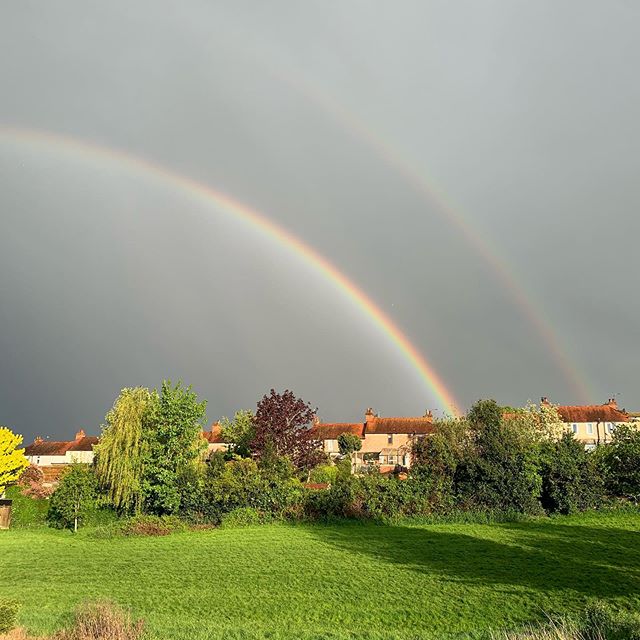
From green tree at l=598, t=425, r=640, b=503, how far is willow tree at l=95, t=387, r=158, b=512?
28.7m

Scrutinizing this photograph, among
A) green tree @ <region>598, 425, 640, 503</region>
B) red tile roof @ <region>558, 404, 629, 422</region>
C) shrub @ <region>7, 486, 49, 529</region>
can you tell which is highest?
red tile roof @ <region>558, 404, 629, 422</region>

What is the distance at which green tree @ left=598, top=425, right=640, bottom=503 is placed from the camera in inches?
1362

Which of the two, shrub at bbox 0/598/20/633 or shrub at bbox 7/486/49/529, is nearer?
shrub at bbox 0/598/20/633

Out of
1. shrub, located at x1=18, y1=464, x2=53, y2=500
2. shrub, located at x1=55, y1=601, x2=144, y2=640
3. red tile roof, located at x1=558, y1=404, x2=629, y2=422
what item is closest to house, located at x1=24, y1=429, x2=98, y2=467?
shrub, located at x1=18, y1=464, x2=53, y2=500

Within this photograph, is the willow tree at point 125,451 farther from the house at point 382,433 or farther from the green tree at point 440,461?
the house at point 382,433

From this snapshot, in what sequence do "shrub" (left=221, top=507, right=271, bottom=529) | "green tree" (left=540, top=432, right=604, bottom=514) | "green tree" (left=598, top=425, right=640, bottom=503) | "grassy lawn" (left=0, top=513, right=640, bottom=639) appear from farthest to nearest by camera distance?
"shrub" (left=221, top=507, right=271, bottom=529)
"green tree" (left=598, top=425, right=640, bottom=503)
"green tree" (left=540, top=432, right=604, bottom=514)
"grassy lawn" (left=0, top=513, right=640, bottom=639)

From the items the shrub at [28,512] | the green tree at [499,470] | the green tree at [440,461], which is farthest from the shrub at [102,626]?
the shrub at [28,512]

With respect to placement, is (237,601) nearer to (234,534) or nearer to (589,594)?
(589,594)

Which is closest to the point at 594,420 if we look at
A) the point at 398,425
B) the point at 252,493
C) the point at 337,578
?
the point at 398,425

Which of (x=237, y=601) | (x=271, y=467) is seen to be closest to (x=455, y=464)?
(x=271, y=467)

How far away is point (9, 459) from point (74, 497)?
16837 mm

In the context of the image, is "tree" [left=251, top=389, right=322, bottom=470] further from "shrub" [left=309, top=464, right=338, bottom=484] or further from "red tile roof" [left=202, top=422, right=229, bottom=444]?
"red tile roof" [left=202, top=422, right=229, bottom=444]

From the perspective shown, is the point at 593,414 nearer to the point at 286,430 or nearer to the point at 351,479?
the point at 286,430

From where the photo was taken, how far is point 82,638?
35.5 feet
